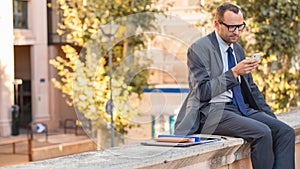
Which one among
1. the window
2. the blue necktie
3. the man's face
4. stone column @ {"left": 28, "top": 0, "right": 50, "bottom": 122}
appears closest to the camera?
the man's face

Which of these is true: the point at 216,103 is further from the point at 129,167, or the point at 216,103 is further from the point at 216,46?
the point at 129,167

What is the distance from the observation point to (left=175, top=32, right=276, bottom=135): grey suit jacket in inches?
133

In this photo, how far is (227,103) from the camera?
3.63 m

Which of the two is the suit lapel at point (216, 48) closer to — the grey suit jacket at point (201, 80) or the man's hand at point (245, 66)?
the grey suit jacket at point (201, 80)

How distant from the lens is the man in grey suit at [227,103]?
340 centimetres

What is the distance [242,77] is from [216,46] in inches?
10.6

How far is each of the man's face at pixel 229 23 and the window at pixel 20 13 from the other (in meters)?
20.2

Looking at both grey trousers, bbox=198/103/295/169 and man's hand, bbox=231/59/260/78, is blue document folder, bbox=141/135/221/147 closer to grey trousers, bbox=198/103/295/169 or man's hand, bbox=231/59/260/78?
grey trousers, bbox=198/103/295/169

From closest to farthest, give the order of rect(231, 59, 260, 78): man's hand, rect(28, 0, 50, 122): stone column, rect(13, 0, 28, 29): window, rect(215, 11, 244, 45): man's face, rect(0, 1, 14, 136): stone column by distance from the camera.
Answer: rect(231, 59, 260, 78): man's hand
rect(215, 11, 244, 45): man's face
rect(0, 1, 14, 136): stone column
rect(13, 0, 28, 29): window
rect(28, 0, 50, 122): stone column

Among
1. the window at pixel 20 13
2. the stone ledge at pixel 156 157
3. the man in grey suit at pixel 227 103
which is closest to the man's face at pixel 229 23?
the man in grey suit at pixel 227 103

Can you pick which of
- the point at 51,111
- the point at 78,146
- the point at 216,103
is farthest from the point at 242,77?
the point at 51,111

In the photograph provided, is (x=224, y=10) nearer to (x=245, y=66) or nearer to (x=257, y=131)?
(x=245, y=66)

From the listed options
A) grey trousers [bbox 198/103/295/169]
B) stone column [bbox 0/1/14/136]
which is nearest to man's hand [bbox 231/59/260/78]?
grey trousers [bbox 198/103/295/169]

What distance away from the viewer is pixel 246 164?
3582 millimetres
